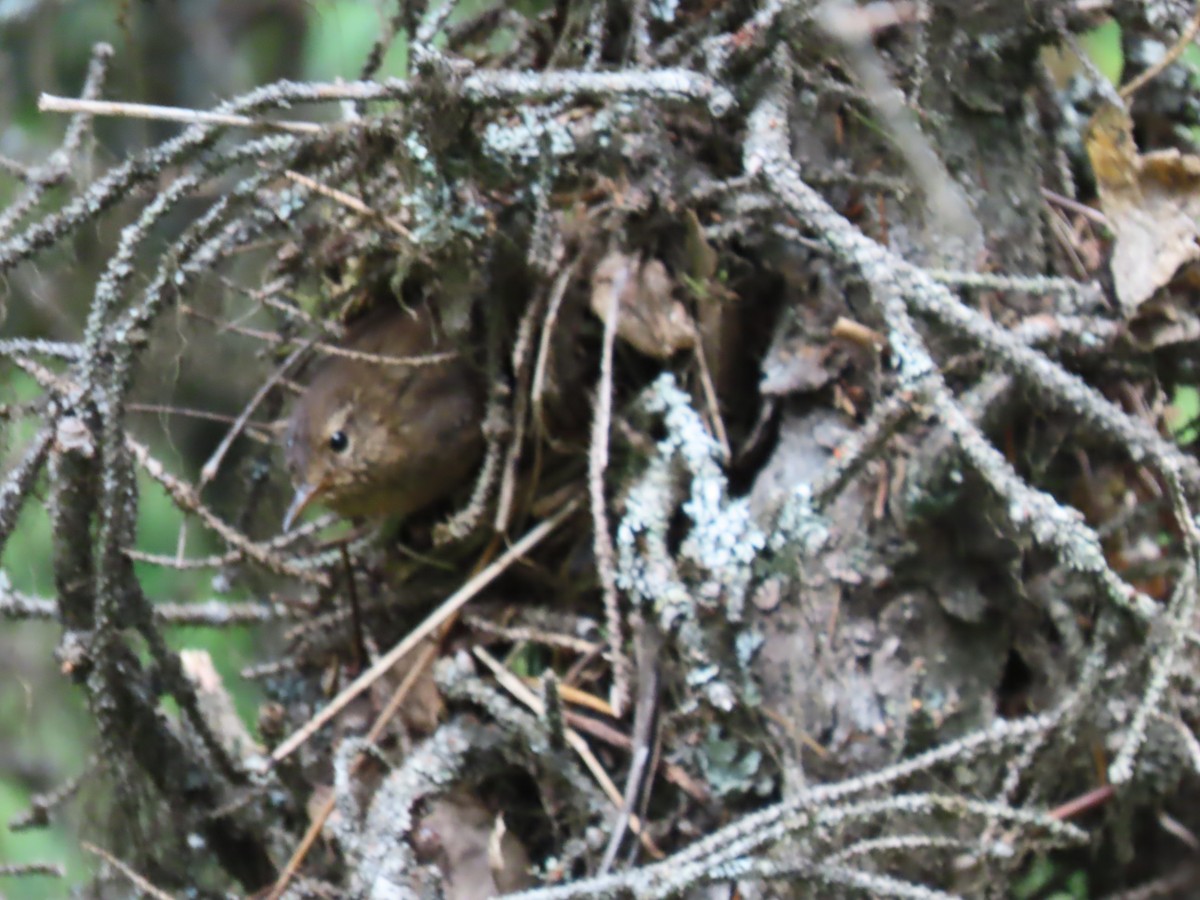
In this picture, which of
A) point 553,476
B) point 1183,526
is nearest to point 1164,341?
point 1183,526

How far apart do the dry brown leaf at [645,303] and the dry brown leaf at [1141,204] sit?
13.7 inches

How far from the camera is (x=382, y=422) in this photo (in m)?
0.89

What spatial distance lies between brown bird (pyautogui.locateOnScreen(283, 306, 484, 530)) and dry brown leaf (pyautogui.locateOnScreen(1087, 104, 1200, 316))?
1.78 ft

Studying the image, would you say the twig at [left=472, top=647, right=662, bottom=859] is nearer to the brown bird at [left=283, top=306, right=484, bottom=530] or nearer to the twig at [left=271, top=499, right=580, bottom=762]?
the twig at [left=271, top=499, right=580, bottom=762]

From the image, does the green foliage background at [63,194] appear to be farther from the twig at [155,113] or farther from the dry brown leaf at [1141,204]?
the dry brown leaf at [1141,204]

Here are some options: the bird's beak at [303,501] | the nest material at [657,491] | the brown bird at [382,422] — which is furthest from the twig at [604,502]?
the bird's beak at [303,501]

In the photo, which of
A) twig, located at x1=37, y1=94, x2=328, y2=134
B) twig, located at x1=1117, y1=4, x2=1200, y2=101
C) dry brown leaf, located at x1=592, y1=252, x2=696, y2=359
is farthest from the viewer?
dry brown leaf, located at x1=592, y1=252, x2=696, y2=359

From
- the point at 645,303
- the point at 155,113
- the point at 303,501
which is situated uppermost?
the point at 155,113

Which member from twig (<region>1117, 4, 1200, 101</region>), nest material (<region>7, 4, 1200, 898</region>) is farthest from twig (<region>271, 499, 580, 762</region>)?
twig (<region>1117, 4, 1200, 101</region>)

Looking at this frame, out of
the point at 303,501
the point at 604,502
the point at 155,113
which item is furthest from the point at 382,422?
the point at 155,113

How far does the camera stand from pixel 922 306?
2.07 ft

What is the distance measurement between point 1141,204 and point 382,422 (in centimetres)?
65

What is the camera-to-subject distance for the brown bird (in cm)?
88

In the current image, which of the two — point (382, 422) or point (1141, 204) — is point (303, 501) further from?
point (1141, 204)
